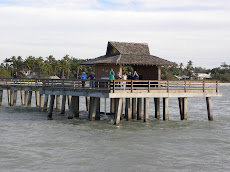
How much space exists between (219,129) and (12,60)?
393ft

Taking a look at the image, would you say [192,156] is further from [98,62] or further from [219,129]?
[98,62]

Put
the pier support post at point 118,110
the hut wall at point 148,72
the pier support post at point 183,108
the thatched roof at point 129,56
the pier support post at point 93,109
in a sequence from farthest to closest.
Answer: the hut wall at point 148,72
the pier support post at point 183,108
the thatched roof at point 129,56
the pier support post at point 93,109
the pier support post at point 118,110

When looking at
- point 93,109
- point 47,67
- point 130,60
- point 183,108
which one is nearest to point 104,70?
point 130,60

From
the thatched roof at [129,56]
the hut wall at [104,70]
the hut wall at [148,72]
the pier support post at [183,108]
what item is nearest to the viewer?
the thatched roof at [129,56]

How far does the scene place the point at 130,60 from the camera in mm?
28531

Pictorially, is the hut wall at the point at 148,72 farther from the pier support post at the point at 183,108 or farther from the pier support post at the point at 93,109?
the pier support post at the point at 93,109

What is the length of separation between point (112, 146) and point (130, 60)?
9.30m

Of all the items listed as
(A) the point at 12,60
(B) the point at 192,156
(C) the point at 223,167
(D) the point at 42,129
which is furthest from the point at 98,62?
(A) the point at 12,60

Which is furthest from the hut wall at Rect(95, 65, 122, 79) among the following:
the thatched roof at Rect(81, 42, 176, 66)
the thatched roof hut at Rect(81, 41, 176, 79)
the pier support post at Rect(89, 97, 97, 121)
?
the pier support post at Rect(89, 97, 97, 121)

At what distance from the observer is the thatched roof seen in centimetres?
2846

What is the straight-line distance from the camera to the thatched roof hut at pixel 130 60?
2853cm

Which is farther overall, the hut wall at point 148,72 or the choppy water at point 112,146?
the hut wall at point 148,72

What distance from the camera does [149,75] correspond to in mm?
30625

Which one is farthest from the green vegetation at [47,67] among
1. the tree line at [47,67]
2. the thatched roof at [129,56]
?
the thatched roof at [129,56]
